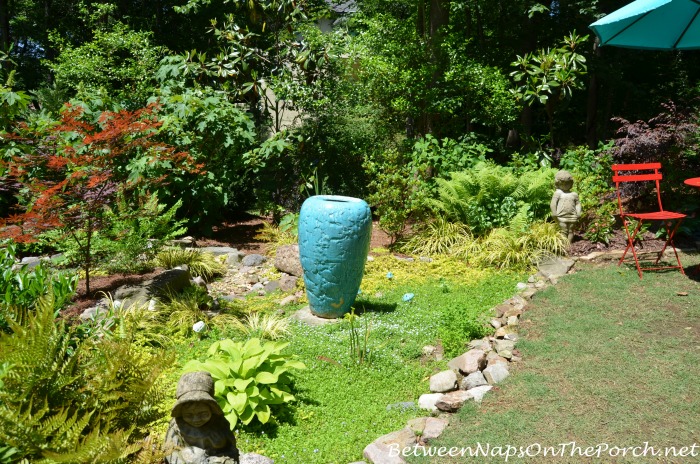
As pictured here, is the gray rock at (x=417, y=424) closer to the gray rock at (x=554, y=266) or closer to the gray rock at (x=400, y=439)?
the gray rock at (x=400, y=439)

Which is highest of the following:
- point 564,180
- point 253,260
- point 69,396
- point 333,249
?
point 564,180

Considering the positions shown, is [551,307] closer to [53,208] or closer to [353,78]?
[53,208]

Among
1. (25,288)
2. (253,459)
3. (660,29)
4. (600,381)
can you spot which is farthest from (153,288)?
(660,29)

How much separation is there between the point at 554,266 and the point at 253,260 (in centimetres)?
397

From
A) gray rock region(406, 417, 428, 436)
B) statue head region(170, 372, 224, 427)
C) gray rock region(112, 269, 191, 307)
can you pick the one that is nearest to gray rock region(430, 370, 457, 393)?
gray rock region(406, 417, 428, 436)

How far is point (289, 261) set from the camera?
721cm

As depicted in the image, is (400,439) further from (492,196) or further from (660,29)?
(660,29)

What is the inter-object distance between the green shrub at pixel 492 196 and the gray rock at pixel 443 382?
3.91 metres

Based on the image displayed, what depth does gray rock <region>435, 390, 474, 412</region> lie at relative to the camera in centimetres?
381

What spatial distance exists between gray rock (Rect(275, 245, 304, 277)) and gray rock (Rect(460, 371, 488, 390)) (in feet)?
10.7

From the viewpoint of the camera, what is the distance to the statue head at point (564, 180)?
7.29 meters

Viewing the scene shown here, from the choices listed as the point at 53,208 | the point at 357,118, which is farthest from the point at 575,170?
the point at 53,208

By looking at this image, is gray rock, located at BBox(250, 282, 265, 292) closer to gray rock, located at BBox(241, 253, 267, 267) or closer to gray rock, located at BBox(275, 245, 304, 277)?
gray rock, located at BBox(275, 245, 304, 277)

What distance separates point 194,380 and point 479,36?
10891 mm
